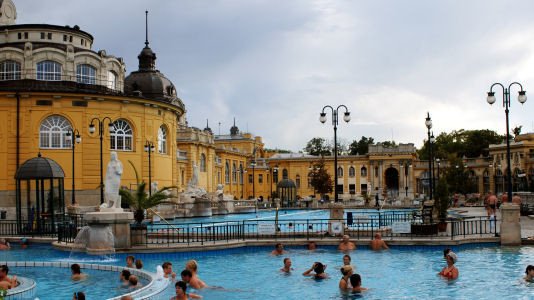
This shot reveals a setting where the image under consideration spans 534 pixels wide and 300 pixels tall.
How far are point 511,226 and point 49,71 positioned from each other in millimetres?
36251

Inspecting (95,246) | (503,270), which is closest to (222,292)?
(95,246)

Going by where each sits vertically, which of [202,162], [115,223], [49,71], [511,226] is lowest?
[511,226]

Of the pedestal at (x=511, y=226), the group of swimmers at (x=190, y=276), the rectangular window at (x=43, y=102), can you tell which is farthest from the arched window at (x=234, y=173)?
the group of swimmers at (x=190, y=276)

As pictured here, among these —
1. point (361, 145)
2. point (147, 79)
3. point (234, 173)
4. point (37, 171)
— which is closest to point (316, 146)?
point (361, 145)

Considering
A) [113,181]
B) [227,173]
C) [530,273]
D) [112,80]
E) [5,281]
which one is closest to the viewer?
[5,281]

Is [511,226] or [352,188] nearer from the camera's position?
[511,226]

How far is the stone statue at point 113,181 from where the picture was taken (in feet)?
67.8

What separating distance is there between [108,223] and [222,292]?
713cm

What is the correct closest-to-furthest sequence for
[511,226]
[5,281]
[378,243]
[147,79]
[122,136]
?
[5,281] < [378,243] < [511,226] < [122,136] < [147,79]

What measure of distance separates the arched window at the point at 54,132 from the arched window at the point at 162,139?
29.0 ft

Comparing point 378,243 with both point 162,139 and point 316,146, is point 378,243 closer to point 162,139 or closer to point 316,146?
point 162,139

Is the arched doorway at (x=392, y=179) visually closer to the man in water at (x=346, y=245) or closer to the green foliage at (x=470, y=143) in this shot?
the green foliage at (x=470, y=143)

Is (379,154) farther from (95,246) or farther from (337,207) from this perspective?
(95,246)

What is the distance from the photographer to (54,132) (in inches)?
1725
